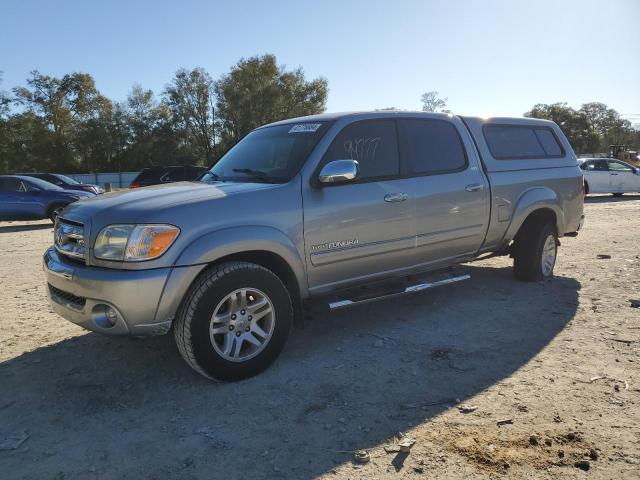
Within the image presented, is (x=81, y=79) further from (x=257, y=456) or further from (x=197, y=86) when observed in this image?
(x=257, y=456)

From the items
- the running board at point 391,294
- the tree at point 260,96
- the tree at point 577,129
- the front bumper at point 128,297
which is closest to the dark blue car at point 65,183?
the front bumper at point 128,297

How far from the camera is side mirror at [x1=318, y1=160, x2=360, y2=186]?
151 inches

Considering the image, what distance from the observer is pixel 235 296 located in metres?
3.52

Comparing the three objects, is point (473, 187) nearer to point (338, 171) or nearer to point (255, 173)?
point (338, 171)

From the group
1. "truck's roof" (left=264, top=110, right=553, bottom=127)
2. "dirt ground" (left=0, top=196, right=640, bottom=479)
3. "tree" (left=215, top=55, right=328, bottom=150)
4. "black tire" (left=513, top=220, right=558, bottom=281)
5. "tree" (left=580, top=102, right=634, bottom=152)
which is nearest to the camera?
"dirt ground" (left=0, top=196, right=640, bottom=479)

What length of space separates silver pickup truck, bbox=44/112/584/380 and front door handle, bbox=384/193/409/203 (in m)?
0.02

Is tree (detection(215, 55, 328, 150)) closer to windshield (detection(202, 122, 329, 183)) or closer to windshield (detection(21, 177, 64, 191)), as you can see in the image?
windshield (detection(21, 177, 64, 191))

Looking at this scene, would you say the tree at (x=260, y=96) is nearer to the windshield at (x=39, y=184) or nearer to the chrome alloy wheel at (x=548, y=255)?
the windshield at (x=39, y=184)

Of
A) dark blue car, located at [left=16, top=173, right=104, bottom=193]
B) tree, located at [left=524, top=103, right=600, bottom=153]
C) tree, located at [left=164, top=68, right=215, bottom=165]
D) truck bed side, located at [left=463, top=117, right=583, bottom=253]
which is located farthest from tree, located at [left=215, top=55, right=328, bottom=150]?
truck bed side, located at [left=463, top=117, right=583, bottom=253]

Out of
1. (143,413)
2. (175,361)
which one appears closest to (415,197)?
(175,361)

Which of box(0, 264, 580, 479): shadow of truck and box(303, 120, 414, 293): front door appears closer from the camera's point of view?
box(0, 264, 580, 479): shadow of truck

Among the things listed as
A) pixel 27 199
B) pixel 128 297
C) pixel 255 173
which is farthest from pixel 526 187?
pixel 27 199

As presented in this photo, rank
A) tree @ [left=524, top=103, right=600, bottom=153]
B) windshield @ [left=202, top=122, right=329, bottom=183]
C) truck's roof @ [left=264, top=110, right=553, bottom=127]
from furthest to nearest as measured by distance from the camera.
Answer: tree @ [left=524, top=103, right=600, bottom=153], truck's roof @ [left=264, top=110, right=553, bottom=127], windshield @ [left=202, top=122, right=329, bottom=183]

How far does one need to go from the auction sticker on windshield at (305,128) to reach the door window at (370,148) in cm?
23
